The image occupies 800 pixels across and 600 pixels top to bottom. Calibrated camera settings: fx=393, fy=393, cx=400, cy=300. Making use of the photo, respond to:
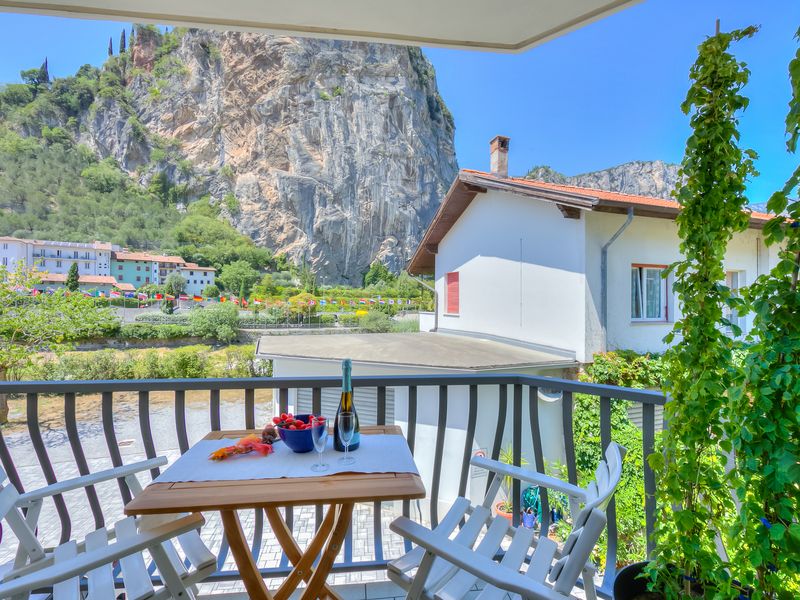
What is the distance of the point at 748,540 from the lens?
920 millimetres

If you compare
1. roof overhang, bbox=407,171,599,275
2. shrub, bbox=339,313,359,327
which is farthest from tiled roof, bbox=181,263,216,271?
roof overhang, bbox=407,171,599,275

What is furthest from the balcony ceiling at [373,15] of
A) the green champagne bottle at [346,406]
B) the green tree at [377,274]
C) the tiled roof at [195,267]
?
the tiled roof at [195,267]

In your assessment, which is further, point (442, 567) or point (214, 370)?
point (214, 370)

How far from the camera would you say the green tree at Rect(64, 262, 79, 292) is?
24586mm

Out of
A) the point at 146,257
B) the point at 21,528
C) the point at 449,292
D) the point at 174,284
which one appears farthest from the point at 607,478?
the point at 146,257

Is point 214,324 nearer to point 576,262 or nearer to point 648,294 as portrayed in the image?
point 576,262

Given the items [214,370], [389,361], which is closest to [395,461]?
[389,361]

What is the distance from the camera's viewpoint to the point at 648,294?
23.0 ft

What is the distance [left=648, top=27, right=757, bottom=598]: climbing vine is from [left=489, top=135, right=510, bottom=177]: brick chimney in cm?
823

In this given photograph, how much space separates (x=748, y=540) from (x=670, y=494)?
25 cm

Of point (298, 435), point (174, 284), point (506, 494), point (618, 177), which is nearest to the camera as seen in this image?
point (298, 435)

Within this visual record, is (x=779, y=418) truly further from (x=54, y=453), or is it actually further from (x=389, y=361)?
(x=54, y=453)

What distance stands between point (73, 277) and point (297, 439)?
32103 millimetres

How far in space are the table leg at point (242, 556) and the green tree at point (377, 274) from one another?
33863mm
